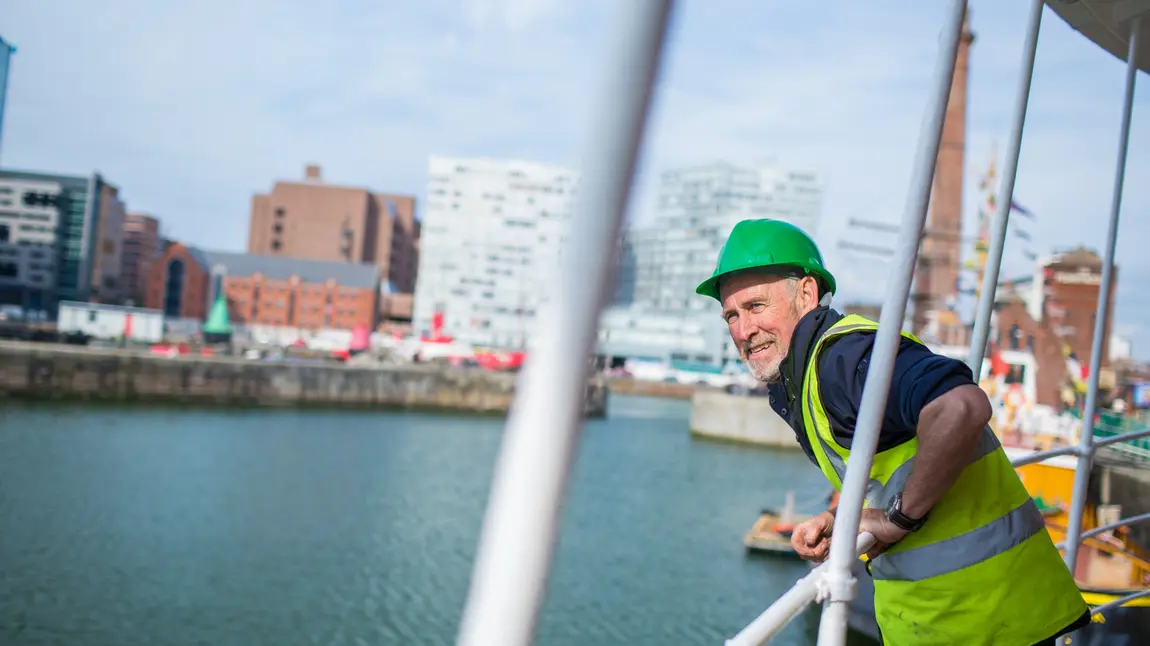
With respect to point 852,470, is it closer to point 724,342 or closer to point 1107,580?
point 1107,580

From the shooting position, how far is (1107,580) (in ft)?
29.1

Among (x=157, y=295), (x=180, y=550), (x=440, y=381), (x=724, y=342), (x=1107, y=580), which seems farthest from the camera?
(x=724, y=342)

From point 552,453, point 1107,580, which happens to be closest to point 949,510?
point 552,453

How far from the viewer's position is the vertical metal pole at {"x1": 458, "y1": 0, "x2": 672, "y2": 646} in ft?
2.36

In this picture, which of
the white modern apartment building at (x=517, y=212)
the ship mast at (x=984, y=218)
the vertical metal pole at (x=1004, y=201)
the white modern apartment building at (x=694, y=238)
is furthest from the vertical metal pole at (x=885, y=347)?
the ship mast at (x=984, y=218)

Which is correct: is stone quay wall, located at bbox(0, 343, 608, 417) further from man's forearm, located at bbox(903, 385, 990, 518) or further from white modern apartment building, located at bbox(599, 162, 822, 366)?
man's forearm, located at bbox(903, 385, 990, 518)

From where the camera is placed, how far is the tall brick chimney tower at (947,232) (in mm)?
31750

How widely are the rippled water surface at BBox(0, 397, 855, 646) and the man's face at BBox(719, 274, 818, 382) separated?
1106 mm

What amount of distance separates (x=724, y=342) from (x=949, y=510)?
9038 cm

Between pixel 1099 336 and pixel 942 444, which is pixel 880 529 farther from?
pixel 1099 336

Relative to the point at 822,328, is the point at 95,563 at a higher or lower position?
lower

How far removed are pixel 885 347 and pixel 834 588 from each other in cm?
37

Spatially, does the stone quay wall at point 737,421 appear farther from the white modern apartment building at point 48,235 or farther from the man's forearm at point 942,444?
the white modern apartment building at point 48,235

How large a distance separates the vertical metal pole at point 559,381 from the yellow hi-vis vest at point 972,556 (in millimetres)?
966
